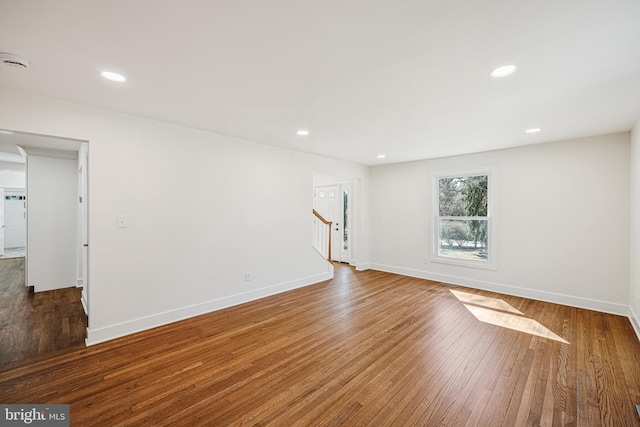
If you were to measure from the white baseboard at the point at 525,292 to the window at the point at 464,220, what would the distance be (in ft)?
1.07

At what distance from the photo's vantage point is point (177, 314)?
11.2 feet

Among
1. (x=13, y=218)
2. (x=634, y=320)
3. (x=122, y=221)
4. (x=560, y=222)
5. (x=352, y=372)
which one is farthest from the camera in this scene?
(x=13, y=218)

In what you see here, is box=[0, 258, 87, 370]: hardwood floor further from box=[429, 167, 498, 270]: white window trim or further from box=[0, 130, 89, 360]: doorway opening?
box=[429, 167, 498, 270]: white window trim

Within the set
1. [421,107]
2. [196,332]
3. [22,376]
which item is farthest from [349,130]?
[22,376]

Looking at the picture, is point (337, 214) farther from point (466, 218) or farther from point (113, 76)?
point (113, 76)

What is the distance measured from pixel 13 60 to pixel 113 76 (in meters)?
0.56

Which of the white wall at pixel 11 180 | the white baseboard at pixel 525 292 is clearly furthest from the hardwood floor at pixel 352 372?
the white wall at pixel 11 180

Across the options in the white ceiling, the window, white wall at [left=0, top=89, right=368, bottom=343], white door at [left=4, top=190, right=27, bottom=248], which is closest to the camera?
the white ceiling

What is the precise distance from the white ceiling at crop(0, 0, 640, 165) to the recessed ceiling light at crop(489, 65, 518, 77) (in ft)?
0.18

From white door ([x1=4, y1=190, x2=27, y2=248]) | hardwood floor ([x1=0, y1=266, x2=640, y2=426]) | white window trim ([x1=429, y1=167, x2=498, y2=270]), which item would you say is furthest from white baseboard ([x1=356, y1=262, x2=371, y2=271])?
white door ([x1=4, y1=190, x2=27, y2=248])

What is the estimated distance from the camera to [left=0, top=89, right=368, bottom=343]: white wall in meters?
2.84

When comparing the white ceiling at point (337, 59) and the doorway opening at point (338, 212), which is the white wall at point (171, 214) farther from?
the doorway opening at point (338, 212)

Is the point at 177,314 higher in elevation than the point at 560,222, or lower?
lower

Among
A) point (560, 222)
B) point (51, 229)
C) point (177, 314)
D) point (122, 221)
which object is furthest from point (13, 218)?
point (560, 222)
